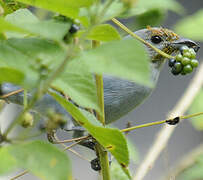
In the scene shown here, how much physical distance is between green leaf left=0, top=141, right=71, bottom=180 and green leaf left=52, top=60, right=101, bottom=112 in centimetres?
9

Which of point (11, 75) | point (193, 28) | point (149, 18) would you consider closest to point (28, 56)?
point (11, 75)

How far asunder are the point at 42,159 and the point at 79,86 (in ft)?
0.48

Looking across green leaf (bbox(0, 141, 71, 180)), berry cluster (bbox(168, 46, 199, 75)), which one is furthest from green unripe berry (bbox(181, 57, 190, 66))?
green leaf (bbox(0, 141, 71, 180))

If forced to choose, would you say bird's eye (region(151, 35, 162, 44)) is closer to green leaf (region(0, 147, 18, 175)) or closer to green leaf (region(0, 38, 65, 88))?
green leaf (region(0, 38, 65, 88))

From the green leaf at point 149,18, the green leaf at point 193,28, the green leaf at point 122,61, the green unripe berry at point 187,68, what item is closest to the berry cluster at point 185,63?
the green unripe berry at point 187,68

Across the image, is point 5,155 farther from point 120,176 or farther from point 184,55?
point 120,176

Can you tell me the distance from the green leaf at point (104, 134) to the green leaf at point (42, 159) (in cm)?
12

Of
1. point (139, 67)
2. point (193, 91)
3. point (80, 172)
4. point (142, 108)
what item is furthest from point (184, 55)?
point (142, 108)

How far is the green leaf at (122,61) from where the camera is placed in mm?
464

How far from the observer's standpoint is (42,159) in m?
0.52

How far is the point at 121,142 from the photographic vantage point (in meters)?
0.76

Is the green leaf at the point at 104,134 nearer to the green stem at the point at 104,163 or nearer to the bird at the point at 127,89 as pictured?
the green stem at the point at 104,163

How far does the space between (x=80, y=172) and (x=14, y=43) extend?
3.51 metres

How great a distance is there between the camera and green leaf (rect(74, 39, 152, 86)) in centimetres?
46
